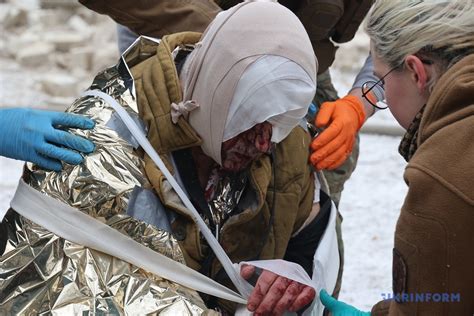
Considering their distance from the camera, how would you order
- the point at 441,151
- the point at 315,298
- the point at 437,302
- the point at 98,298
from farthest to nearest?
the point at 315,298 → the point at 98,298 → the point at 437,302 → the point at 441,151

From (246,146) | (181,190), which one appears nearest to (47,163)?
(181,190)

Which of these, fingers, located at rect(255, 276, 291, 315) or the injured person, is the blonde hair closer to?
the injured person

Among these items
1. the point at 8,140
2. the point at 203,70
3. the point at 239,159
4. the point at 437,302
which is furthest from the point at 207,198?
the point at 437,302

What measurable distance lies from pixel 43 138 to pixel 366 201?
3.25 meters

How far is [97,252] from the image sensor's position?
83.0 inches

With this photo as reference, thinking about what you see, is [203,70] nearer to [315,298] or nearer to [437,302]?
[315,298]

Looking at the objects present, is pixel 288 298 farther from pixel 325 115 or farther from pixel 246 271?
pixel 325 115

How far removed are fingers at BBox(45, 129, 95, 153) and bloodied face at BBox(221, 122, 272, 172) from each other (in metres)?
0.37

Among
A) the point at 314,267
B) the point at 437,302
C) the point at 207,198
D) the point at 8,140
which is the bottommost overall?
the point at 314,267

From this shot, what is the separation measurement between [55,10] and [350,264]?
5.25 m

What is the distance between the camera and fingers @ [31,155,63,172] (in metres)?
2.14

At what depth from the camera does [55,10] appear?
866 cm

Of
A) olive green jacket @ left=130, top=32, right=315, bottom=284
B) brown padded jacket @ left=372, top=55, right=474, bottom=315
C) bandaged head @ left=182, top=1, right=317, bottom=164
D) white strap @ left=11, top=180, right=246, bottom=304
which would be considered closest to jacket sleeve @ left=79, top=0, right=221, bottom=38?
olive green jacket @ left=130, top=32, right=315, bottom=284

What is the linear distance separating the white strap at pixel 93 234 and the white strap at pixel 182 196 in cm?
10
